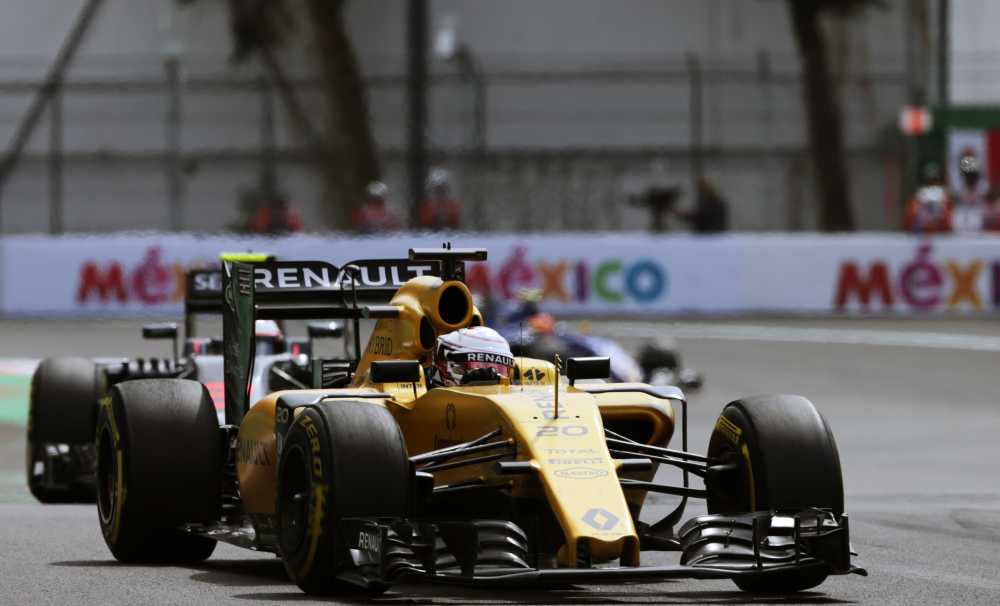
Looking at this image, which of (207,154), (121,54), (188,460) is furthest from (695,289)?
(188,460)

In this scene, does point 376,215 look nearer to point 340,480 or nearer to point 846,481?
point 846,481

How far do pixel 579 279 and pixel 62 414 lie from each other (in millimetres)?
15652

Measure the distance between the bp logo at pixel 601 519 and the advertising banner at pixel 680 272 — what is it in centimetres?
2095

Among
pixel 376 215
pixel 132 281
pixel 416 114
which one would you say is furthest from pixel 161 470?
pixel 416 114

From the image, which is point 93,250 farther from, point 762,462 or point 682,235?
point 762,462

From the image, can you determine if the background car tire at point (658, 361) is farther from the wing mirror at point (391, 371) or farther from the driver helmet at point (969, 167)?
the driver helmet at point (969, 167)

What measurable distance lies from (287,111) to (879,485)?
72.1ft

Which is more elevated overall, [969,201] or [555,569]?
[969,201]

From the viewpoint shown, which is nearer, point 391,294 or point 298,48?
point 391,294

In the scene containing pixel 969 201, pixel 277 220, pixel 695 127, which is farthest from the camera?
pixel 695 127

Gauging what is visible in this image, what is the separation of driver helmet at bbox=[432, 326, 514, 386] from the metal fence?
25501 millimetres

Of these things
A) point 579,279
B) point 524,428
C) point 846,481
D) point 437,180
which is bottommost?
point 846,481

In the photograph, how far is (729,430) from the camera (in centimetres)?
958

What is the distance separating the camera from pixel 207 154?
36594 mm
